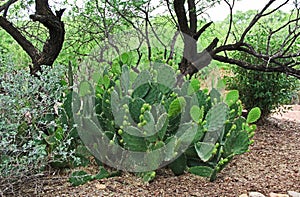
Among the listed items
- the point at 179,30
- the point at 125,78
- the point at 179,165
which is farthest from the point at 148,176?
the point at 179,30

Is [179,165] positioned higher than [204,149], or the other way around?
[204,149]

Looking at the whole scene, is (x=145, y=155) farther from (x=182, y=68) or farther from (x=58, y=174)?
(x=182, y=68)

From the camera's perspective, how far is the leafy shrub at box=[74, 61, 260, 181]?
2650 millimetres

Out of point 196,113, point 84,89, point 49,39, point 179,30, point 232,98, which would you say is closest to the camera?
point 196,113

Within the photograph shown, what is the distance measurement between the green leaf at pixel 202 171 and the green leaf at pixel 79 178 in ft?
2.20

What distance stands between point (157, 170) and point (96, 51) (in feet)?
8.54

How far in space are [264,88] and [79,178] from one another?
2847 millimetres

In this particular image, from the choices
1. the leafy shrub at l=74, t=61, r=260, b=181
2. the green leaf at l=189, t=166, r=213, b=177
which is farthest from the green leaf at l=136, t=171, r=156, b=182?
the green leaf at l=189, t=166, r=213, b=177

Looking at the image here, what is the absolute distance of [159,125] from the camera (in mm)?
2580

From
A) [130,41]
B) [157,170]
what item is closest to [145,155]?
[157,170]

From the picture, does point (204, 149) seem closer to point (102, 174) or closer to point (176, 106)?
point (176, 106)

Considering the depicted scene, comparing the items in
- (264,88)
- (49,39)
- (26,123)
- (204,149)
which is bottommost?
(204,149)

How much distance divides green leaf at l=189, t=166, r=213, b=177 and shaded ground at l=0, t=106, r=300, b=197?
52 mm

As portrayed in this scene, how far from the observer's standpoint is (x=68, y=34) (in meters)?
5.39
